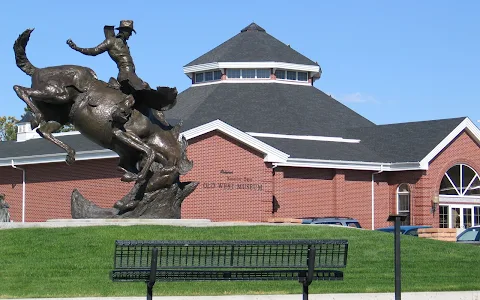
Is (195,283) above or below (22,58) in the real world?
below

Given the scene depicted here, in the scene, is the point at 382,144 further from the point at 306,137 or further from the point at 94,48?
the point at 94,48

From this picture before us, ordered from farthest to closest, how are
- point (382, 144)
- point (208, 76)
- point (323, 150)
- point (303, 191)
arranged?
1. point (208, 76)
2. point (382, 144)
3. point (323, 150)
4. point (303, 191)

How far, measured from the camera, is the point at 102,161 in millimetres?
39969

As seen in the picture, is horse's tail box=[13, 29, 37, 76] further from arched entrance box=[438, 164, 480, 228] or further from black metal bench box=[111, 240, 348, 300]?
arched entrance box=[438, 164, 480, 228]

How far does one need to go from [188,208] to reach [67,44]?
1621 centimetres

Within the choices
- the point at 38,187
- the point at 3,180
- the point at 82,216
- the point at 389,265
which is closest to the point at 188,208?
the point at 38,187

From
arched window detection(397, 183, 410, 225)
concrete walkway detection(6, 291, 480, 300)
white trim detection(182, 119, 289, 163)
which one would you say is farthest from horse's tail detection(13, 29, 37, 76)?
arched window detection(397, 183, 410, 225)

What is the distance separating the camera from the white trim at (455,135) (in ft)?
143

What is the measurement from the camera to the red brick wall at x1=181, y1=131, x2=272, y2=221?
39.1 meters

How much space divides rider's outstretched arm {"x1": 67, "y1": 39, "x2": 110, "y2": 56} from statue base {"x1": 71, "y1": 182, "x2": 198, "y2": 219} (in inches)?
125

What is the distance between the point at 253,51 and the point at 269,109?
5661mm

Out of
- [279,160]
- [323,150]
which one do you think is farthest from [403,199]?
[279,160]

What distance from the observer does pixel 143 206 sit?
23641mm

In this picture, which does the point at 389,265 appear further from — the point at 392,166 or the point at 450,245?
the point at 392,166
